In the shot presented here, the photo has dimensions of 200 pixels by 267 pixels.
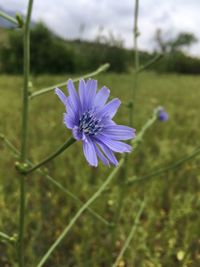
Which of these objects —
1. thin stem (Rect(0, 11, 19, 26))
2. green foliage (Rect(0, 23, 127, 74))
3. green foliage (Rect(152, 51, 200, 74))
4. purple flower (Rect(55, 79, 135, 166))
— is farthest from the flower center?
green foliage (Rect(152, 51, 200, 74))

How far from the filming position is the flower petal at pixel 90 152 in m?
0.79

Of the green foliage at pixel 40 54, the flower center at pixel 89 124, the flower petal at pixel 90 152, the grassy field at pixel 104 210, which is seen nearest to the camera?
the flower petal at pixel 90 152

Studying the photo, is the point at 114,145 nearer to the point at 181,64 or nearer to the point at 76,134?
the point at 76,134

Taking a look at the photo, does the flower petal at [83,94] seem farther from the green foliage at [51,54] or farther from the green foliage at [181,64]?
the green foliage at [181,64]

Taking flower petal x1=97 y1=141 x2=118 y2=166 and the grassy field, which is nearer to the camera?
flower petal x1=97 y1=141 x2=118 y2=166

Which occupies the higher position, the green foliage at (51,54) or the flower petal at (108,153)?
the flower petal at (108,153)

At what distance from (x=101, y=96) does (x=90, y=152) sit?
0.15 metres

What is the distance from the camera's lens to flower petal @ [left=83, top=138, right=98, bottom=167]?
788 mm

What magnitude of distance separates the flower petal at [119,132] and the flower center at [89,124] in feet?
0.06

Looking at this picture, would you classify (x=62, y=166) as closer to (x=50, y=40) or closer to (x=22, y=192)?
(x=22, y=192)

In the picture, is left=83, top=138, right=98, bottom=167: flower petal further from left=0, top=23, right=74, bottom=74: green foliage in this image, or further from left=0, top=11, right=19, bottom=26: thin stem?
left=0, top=23, right=74, bottom=74: green foliage

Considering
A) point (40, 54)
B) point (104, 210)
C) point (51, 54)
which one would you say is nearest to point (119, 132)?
point (104, 210)

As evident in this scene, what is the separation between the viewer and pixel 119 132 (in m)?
0.93

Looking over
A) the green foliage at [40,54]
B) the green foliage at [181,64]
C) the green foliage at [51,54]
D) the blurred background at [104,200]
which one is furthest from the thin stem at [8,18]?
the green foliage at [181,64]
